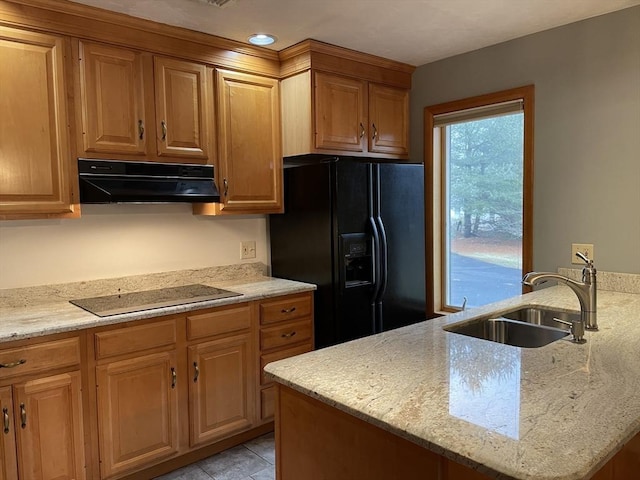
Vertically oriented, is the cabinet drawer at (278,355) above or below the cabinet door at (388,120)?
below

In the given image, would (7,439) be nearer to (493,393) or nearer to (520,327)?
(493,393)

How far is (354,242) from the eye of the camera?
9.81 feet

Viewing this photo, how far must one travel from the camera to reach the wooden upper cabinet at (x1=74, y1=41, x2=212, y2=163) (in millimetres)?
2445

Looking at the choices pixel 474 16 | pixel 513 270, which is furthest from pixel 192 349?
pixel 474 16

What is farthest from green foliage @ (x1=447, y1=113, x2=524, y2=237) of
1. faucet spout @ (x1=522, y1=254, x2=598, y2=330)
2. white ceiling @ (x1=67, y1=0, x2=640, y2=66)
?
faucet spout @ (x1=522, y1=254, x2=598, y2=330)

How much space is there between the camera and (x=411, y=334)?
1877mm

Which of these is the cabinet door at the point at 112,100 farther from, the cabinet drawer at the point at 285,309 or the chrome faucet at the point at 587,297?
the chrome faucet at the point at 587,297

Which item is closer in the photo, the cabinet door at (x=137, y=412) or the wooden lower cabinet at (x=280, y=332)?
the cabinet door at (x=137, y=412)

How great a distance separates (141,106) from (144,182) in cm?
40

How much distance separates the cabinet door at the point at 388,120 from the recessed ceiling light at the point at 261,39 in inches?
31.0

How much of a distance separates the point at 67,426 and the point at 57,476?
214 millimetres

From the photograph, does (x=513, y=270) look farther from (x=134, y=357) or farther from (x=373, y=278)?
(x=134, y=357)

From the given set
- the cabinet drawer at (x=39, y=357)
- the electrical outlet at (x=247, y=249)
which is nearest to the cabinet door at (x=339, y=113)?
the electrical outlet at (x=247, y=249)

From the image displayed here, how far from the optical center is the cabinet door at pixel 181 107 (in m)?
2.67
